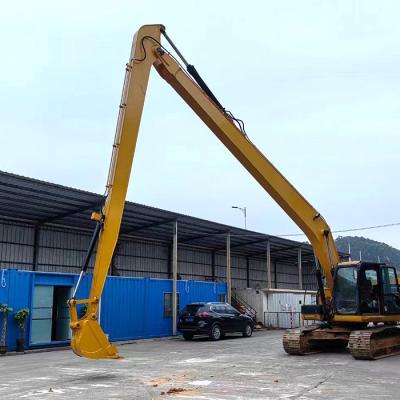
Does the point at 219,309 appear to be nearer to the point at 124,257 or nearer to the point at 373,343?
the point at 124,257

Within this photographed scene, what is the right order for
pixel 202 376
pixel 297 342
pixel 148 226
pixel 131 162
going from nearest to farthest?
pixel 202 376, pixel 131 162, pixel 297 342, pixel 148 226

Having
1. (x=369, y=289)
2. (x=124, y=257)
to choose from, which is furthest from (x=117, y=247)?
(x=369, y=289)

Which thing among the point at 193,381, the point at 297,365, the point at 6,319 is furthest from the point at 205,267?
the point at 193,381

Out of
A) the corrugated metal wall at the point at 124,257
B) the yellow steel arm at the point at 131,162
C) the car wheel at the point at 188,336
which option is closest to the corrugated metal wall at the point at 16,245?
the corrugated metal wall at the point at 124,257

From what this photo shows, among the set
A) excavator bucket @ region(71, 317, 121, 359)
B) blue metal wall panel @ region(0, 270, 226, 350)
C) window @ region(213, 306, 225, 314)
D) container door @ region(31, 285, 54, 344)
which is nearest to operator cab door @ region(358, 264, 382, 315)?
excavator bucket @ region(71, 317, 121, 359)

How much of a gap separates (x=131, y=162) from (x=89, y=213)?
12645 mm

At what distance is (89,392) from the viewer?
29.5 ft

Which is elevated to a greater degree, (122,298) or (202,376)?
(122,298)

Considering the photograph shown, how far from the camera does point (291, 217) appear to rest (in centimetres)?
1541

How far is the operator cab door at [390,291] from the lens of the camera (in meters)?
15.2

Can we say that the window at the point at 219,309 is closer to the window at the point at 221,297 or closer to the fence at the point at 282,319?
the window at the point at 221,297

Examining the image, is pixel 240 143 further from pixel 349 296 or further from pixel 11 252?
pixel 11 252

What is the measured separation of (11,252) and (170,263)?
10.7 m

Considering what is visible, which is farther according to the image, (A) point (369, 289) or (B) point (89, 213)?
(B) point (89, 213)
